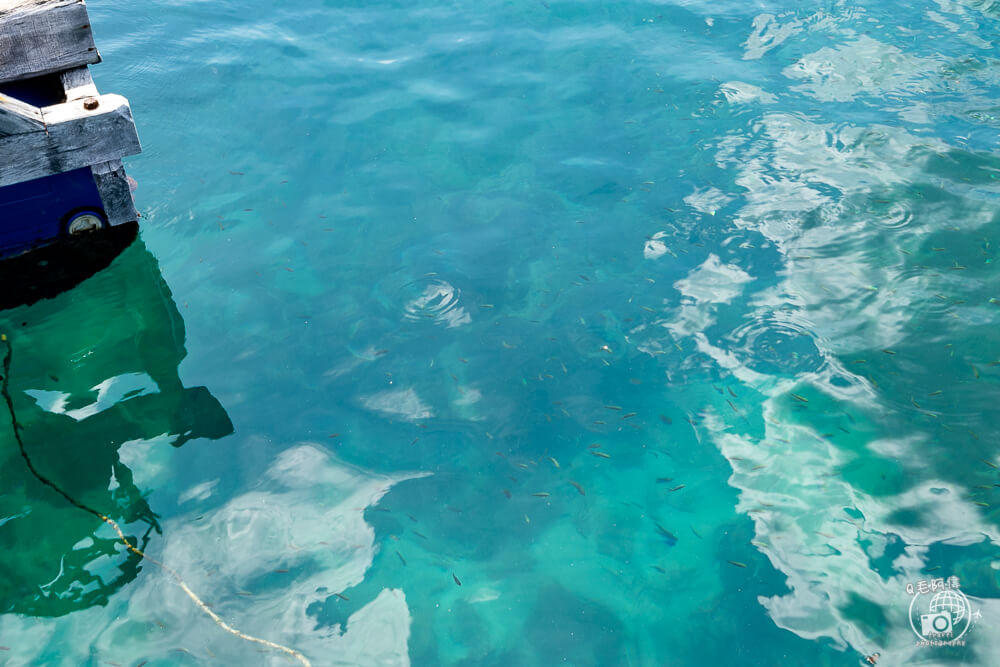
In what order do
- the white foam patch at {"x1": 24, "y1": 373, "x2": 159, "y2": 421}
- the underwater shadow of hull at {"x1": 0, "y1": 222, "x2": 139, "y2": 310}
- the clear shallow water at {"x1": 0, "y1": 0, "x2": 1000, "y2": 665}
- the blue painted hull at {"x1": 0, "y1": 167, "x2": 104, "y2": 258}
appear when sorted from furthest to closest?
the white foam patch at {"x1": 24, "y1": 373, "x2": 159, "y2": 421}
the underwater shadow of hull at {"x1": 0, "y1": 222, "x2": 139, "y2": 310}
the blue painted hull at {"x1": 0, "y1": 167, "x2": 104, "y2": 258}
the clear shallow water at {"x1": 0, "y1": 0, "x2": 1000, "y2": 665}

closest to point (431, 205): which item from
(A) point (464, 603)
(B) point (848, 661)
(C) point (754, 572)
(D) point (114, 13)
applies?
(A) point (464, 603)

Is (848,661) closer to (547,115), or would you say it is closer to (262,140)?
(547,115)

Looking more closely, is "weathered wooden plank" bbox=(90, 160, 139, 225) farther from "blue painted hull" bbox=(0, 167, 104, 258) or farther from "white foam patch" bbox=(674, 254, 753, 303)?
"white foam patch" bbox=(674, 254, 753, 303)

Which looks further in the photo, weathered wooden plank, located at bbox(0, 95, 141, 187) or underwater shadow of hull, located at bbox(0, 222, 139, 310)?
underwater shadow of hull, located at bbox(0, 222, 139, 310)

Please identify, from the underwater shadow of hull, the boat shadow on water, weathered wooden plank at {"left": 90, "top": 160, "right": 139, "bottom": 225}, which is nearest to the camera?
the boat shadow on water

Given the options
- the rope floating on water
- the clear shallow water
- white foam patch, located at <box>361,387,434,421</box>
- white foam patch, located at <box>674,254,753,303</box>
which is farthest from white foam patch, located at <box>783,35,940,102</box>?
the rope floating on water

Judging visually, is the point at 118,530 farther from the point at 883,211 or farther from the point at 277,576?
the point at 883,211

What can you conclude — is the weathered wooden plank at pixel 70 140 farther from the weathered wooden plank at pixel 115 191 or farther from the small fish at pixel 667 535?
the small fish at pixel 667 535
